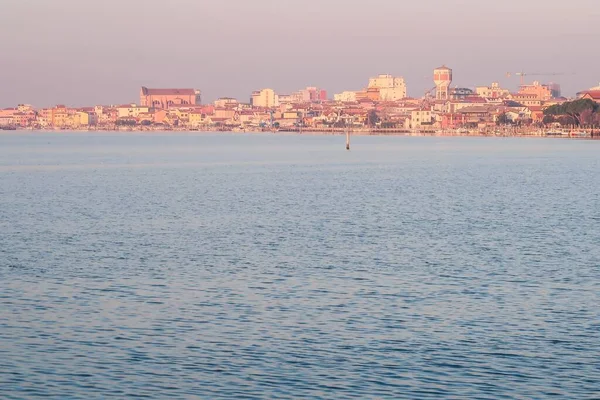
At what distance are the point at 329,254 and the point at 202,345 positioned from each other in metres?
9.45

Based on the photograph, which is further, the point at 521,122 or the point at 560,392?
the point at 521,122

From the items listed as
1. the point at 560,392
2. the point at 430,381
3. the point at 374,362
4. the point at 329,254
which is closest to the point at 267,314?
the point at 374,362

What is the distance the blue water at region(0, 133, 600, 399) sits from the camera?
1393 cm

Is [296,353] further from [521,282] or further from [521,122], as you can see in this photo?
[521,122]

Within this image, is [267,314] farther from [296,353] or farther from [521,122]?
[521,122]

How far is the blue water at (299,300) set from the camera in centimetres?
1393

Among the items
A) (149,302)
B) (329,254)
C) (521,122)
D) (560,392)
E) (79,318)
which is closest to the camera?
(560,392)

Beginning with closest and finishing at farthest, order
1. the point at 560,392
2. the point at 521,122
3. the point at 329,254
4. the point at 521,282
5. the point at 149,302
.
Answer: the point at 560,392
the point at 149,302
the point at 521,282
the point at 329,254
the point at 521,122

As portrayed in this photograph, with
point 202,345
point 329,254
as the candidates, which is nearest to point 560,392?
point 202,345

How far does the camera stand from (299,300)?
18.9m

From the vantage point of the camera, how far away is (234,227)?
31.2 m

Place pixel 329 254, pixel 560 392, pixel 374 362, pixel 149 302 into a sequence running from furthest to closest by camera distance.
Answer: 1. pixel 329 254
2. pixel 149 302
3. pixel 374 362
4. pixel 560 392

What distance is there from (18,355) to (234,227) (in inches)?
643

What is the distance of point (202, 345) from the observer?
15609 millimetres
